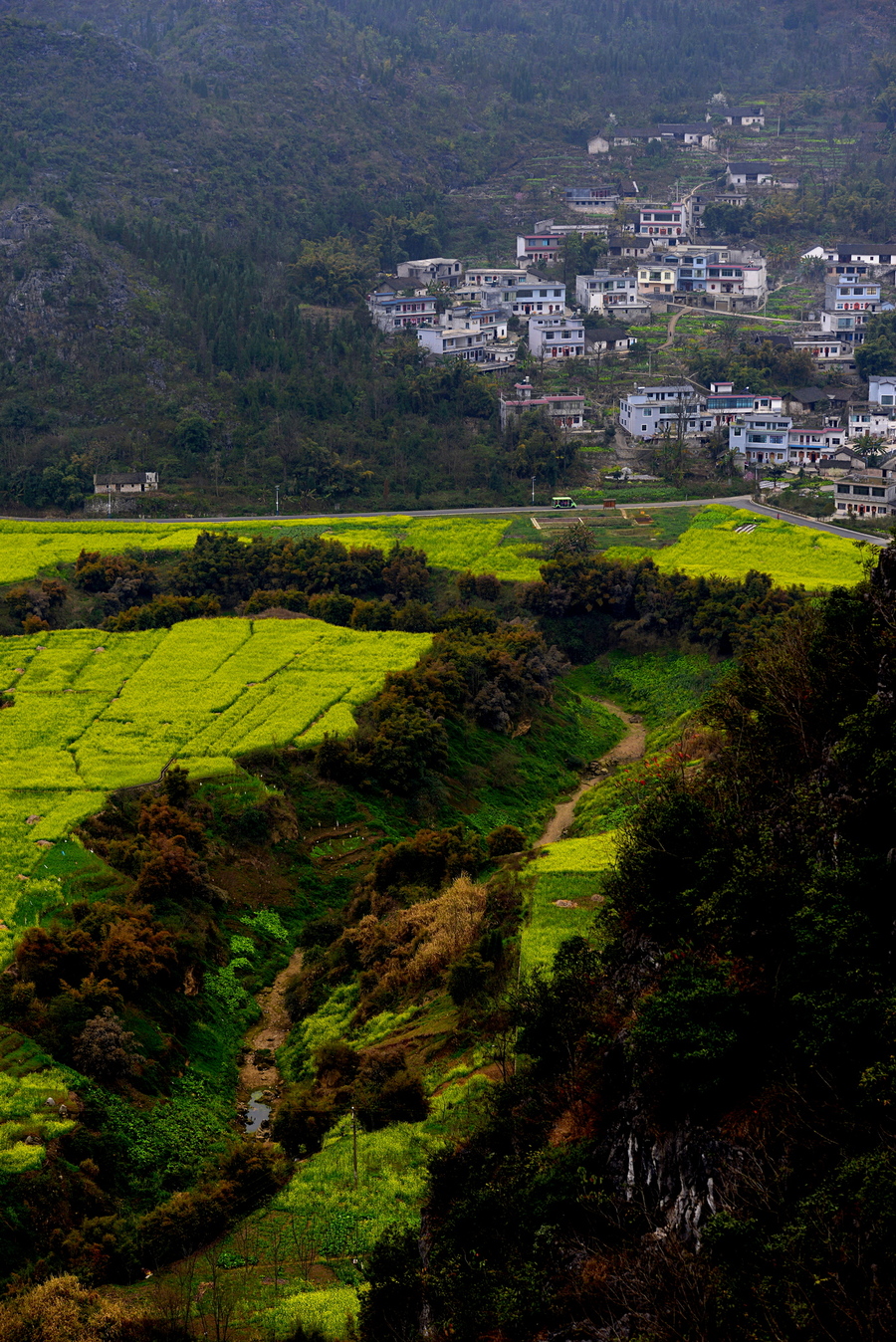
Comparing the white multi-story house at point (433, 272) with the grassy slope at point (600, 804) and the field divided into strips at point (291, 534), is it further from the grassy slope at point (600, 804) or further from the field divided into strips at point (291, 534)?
the grassy slope at point (600, 804)

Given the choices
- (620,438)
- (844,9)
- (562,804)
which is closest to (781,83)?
(844,9)

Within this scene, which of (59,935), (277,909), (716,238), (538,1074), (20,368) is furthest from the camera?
(716,238)

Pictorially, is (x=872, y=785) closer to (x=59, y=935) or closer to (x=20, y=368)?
(x=59, y=935)

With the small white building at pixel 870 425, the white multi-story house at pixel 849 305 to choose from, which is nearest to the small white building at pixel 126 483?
the small white building at pixel 870 425

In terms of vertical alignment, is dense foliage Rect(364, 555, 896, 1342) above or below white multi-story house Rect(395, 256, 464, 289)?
below

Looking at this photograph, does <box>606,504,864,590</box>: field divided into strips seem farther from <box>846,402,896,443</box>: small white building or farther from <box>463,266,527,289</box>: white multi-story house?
<box>463,266,527,289</box>: white multi-story house

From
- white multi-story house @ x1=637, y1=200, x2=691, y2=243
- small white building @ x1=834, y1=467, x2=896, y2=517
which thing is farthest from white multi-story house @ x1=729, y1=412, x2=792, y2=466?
white multi-story house @ x1=637, y1=200, x2=691, y2=243

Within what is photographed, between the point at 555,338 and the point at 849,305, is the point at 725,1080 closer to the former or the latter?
the point at 555,338

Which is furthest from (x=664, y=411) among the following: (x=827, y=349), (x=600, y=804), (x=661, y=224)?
(x=600, y=804)
